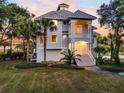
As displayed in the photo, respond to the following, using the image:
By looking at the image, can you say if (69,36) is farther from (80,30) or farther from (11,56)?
(11,56)

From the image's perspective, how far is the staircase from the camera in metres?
36.9

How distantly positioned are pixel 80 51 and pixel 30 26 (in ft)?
33.2

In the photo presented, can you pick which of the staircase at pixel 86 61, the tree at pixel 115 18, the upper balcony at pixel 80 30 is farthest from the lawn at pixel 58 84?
the tree at pixel 115 18

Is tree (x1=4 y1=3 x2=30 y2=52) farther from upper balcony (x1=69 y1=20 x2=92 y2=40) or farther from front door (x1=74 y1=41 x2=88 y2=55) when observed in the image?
front door (x1=74 y1=41 x2=88 y2=55)

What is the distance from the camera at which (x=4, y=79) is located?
23.5 meters

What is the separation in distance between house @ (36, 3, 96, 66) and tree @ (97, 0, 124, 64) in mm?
4650

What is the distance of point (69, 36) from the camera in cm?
4034

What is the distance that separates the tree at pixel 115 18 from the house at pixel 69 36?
465 centimetres

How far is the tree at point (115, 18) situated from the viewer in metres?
40.7

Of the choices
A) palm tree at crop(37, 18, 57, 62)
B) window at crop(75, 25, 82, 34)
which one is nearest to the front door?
window at crop(75, 25, 82, 34)

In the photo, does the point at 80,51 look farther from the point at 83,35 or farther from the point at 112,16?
the point at 112,16

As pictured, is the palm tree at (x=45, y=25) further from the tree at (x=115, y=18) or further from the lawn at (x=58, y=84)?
the lawn at (x=58, y=84)

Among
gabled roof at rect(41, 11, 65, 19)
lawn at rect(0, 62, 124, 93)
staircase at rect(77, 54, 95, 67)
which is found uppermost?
gabled roof at rect(41, 11, 65, 19)

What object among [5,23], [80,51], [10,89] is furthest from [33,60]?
[10,89]
